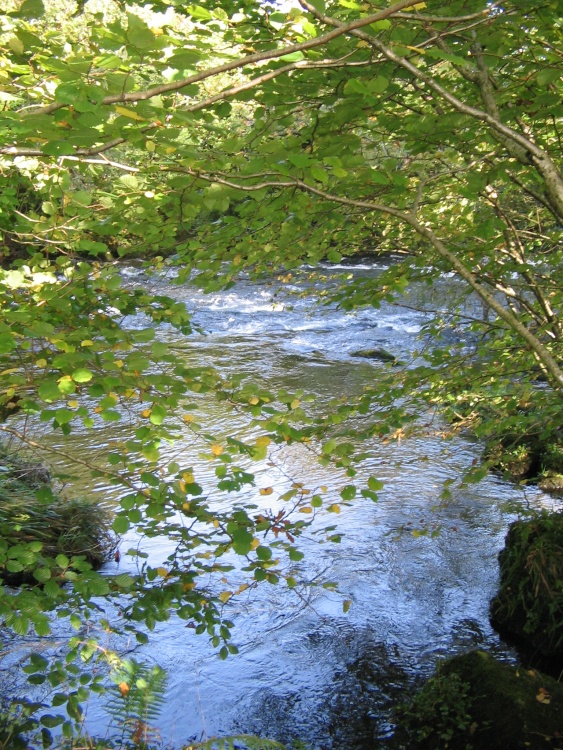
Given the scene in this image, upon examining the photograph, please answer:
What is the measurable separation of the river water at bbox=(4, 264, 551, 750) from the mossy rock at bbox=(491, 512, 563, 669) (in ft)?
0.66

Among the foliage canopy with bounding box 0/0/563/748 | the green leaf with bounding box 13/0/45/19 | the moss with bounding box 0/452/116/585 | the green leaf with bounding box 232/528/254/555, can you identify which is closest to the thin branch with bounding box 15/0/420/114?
the foliage canopy with bounding box 0/0/563/748

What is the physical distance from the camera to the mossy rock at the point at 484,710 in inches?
135

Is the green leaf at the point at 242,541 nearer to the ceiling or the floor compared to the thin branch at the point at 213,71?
nearer to the floor

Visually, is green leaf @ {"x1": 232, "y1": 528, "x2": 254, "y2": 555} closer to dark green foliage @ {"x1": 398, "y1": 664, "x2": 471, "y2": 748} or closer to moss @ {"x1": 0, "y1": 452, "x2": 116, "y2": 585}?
dark green foliage @ {"x1": 398, "y1": 664, "x2": 471, "y2": 748}

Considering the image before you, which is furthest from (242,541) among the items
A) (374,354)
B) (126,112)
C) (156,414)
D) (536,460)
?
(374,354)

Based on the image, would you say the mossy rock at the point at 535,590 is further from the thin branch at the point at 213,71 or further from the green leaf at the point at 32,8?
the green leaf at the point at 32,8

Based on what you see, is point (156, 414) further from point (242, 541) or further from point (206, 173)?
point (206, 173)

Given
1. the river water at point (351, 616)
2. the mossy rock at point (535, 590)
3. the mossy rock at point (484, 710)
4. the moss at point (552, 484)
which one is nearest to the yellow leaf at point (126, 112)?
the river water at point (351, 616)

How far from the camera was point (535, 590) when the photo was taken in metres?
4.84

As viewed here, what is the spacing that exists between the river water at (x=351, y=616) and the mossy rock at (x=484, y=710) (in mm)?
398

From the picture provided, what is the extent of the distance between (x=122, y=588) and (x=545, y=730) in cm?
228

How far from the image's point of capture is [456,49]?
10.1 feet

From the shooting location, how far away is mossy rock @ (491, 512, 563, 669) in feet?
15.5

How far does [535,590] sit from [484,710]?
1.41m
